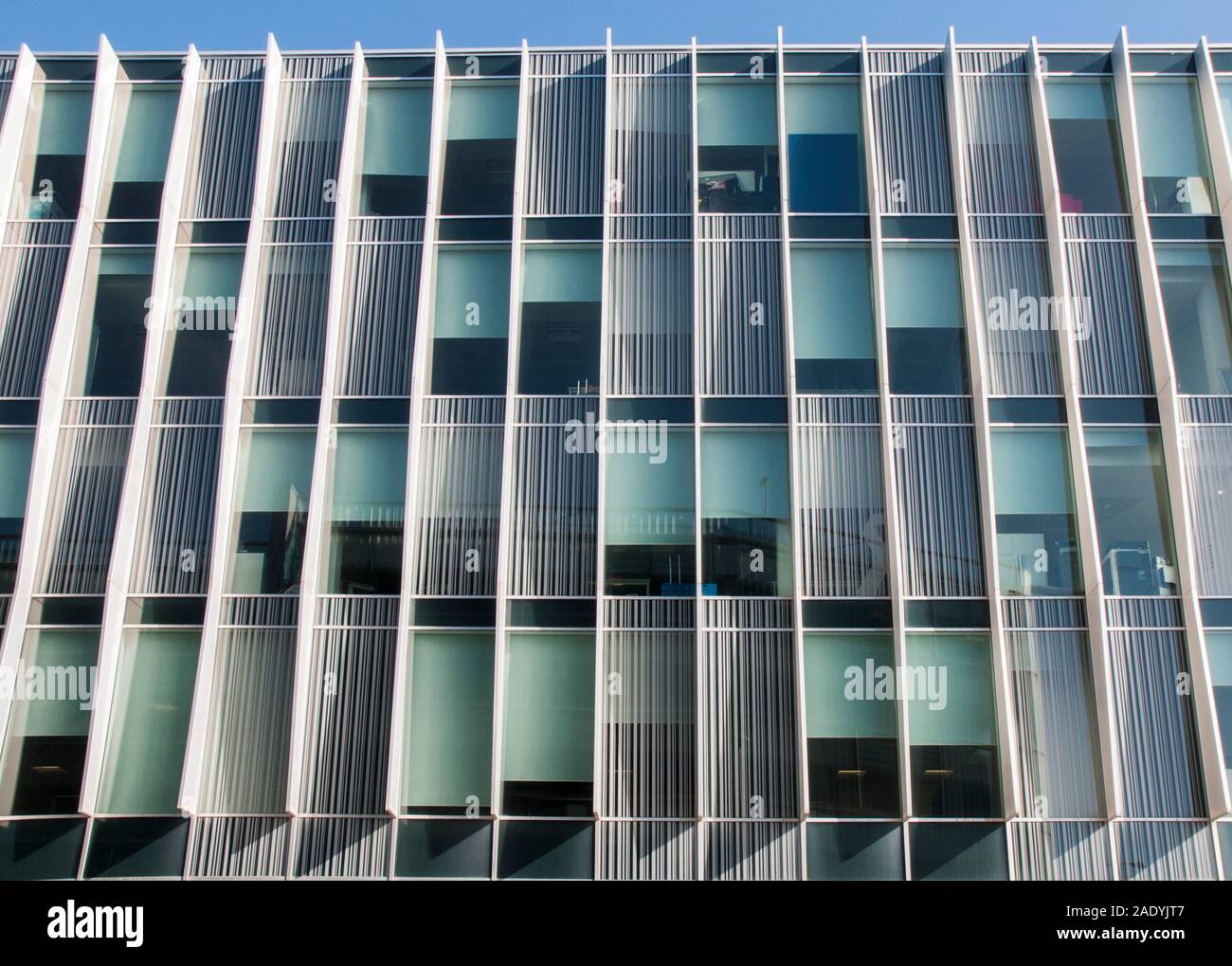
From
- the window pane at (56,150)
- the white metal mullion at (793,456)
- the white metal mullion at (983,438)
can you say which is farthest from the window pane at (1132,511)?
the window pane at (56,150)

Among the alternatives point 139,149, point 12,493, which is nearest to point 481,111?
point 139,149

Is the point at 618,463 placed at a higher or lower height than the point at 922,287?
lower

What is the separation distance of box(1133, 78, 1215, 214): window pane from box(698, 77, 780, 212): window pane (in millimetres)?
6012

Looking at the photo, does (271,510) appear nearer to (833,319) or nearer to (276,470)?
(276,470)

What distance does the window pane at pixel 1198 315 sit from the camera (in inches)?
669

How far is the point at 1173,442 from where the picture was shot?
16.4m

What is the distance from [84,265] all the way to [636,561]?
33.0 ft

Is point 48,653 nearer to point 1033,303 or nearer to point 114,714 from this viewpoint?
point 114,714

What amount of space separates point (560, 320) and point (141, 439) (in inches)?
261

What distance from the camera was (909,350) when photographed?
17.2 metres

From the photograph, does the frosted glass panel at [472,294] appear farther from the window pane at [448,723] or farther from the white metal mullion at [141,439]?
the window pane at [448,723]

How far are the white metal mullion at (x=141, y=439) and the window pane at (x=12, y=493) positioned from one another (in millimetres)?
1496
